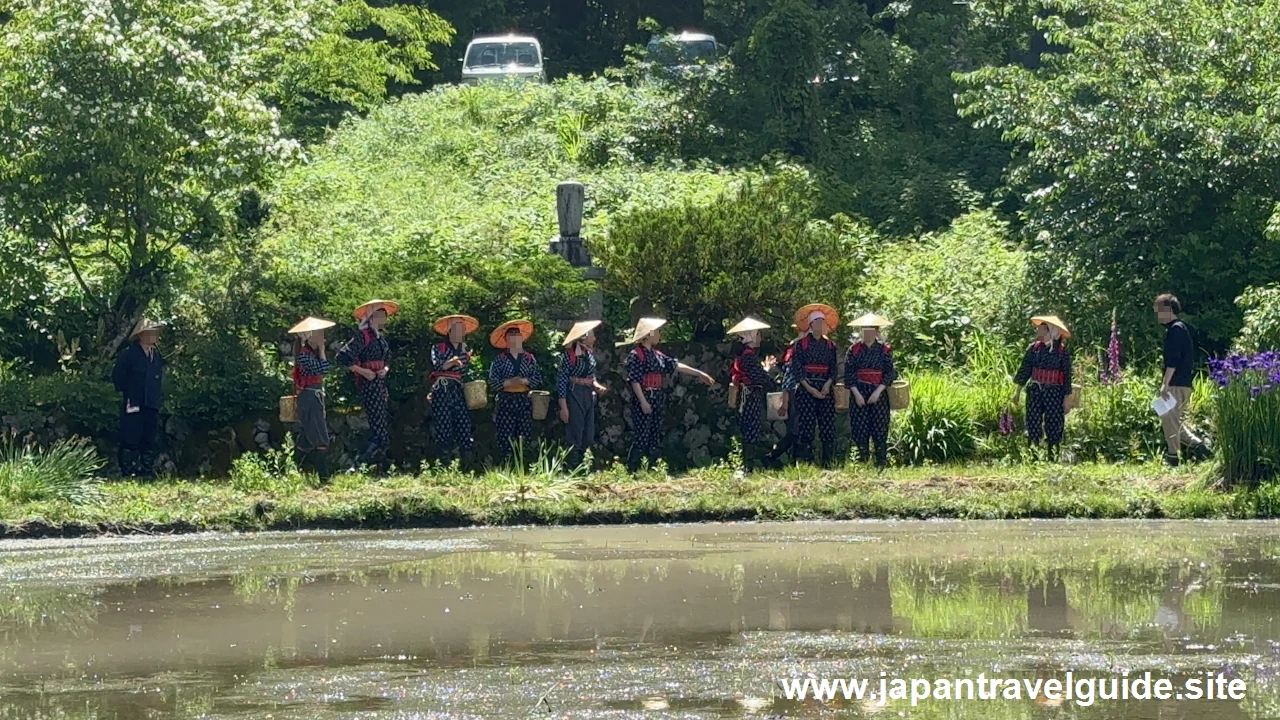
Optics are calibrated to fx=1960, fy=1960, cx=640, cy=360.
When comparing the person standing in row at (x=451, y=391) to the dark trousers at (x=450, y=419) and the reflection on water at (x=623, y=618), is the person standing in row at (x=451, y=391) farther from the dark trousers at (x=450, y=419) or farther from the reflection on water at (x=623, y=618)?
the reflection on water at (x=623, y=618)

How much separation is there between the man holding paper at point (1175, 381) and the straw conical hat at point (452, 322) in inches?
235

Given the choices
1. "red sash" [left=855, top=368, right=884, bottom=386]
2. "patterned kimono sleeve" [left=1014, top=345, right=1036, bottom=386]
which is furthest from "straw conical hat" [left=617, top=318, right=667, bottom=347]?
"patterned kimono sleeve" [left=1014, top=345, right=1036, bottom=386]

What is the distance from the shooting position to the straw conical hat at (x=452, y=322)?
684 inches

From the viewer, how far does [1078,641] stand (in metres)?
9.33

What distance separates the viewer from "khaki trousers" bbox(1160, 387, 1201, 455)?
16859 millimetres

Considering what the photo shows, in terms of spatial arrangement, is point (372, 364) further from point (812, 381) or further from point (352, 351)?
point (812, 381)

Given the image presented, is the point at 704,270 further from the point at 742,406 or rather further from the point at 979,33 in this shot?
the point at 979,33

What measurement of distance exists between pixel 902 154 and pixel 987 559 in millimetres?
16160

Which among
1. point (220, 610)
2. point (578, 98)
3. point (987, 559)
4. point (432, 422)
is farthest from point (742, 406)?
point (578, 98)

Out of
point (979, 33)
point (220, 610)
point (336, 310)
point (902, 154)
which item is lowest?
point (220, 610)

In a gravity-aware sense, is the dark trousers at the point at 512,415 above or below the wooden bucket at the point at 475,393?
below

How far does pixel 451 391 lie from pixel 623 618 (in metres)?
7.33

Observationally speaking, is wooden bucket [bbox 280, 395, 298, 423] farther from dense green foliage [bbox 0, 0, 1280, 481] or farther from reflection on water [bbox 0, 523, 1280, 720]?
reflection on water [bbox 0, 523, 1280, 720]

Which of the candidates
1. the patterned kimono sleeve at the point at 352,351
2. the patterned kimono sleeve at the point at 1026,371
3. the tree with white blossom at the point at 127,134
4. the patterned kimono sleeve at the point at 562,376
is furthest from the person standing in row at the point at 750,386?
the tree with white blossom at the point at 127,134
